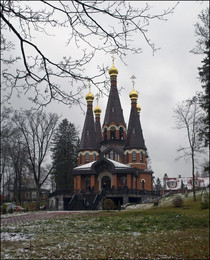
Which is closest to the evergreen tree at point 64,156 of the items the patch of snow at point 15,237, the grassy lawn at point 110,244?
the grassy lawn at point 110,244

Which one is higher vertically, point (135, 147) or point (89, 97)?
point (89, 97)

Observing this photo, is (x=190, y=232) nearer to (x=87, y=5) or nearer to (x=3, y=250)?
(x=3, y=250)

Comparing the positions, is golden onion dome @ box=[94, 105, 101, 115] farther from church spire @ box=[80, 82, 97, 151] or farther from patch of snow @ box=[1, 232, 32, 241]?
patch of snow @ box=[1, 232, 32, 241]

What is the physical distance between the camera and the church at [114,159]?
40031 mm

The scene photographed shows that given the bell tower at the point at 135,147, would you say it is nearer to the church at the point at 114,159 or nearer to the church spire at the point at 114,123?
the church at the point at 114,159

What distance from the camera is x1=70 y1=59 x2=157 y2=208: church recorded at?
4003 centimetres

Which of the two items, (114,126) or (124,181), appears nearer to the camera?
(124,181)

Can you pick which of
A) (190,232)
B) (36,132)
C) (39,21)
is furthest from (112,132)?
(39,21)

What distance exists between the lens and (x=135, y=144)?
154ft

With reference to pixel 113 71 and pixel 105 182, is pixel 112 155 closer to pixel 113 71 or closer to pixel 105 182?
pixel 105 182

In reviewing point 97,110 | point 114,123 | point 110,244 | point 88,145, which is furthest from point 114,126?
point 110,244

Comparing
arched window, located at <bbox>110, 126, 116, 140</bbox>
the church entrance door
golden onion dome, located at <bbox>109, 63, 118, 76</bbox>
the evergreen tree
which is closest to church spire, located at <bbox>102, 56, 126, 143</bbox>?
arched window, located at <bbox>110, 126, 116, 140</bbox>

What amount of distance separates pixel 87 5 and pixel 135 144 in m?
42.5

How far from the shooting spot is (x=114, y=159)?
155 feet
